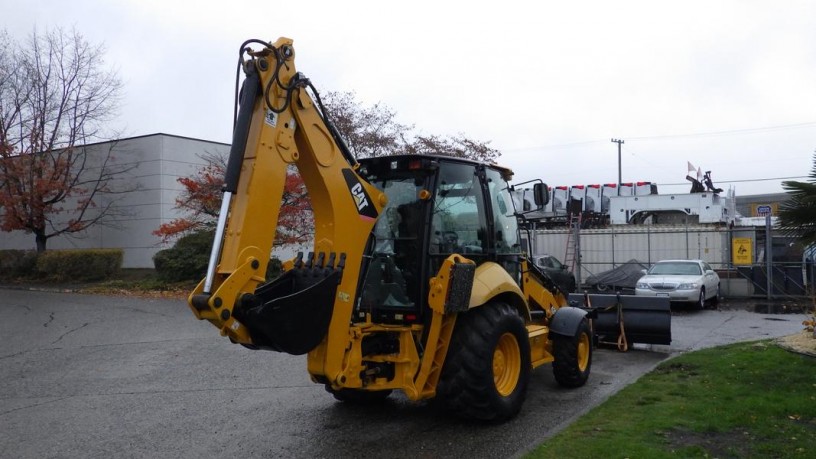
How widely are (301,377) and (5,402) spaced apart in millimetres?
3514

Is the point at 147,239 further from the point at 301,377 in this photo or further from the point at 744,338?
the point at 744,338

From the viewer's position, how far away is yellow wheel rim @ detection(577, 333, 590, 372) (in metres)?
8.37

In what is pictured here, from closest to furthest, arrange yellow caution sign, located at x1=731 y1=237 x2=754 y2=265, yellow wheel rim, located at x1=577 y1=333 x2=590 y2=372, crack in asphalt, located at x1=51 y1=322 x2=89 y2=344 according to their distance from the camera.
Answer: yellow wheel rim, located at x1=577 y1=333 x2=590 y2=372 → crack in asphalt, located at x1=51 y1=322 x2=89 y2=344 → yellow caution sign, located at x1=731 y1=237 x2=754 y2=265

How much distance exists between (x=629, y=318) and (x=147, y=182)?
22523 millimetres

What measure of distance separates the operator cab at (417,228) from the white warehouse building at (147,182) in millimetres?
22173

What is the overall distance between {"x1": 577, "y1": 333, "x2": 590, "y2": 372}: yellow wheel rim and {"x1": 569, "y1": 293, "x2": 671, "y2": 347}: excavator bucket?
5.34 ft

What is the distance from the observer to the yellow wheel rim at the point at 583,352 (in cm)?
837

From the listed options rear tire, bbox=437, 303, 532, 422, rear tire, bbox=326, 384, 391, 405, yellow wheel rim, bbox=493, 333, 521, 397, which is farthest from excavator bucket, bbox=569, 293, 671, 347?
rear tire, bbox=326, 384, 391, 405

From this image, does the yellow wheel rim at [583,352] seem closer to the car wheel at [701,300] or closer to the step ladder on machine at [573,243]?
the car wheel at [701,300]

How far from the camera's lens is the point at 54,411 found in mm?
7270

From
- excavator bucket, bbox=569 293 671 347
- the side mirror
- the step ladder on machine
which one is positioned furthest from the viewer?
the step ladder on machine

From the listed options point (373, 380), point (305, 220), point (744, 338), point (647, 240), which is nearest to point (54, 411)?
point (373, 380)

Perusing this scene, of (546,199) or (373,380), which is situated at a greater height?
(546,199)

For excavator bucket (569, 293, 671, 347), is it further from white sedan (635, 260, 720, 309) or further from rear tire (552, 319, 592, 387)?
white sedan (635, 260, 720, 309)
